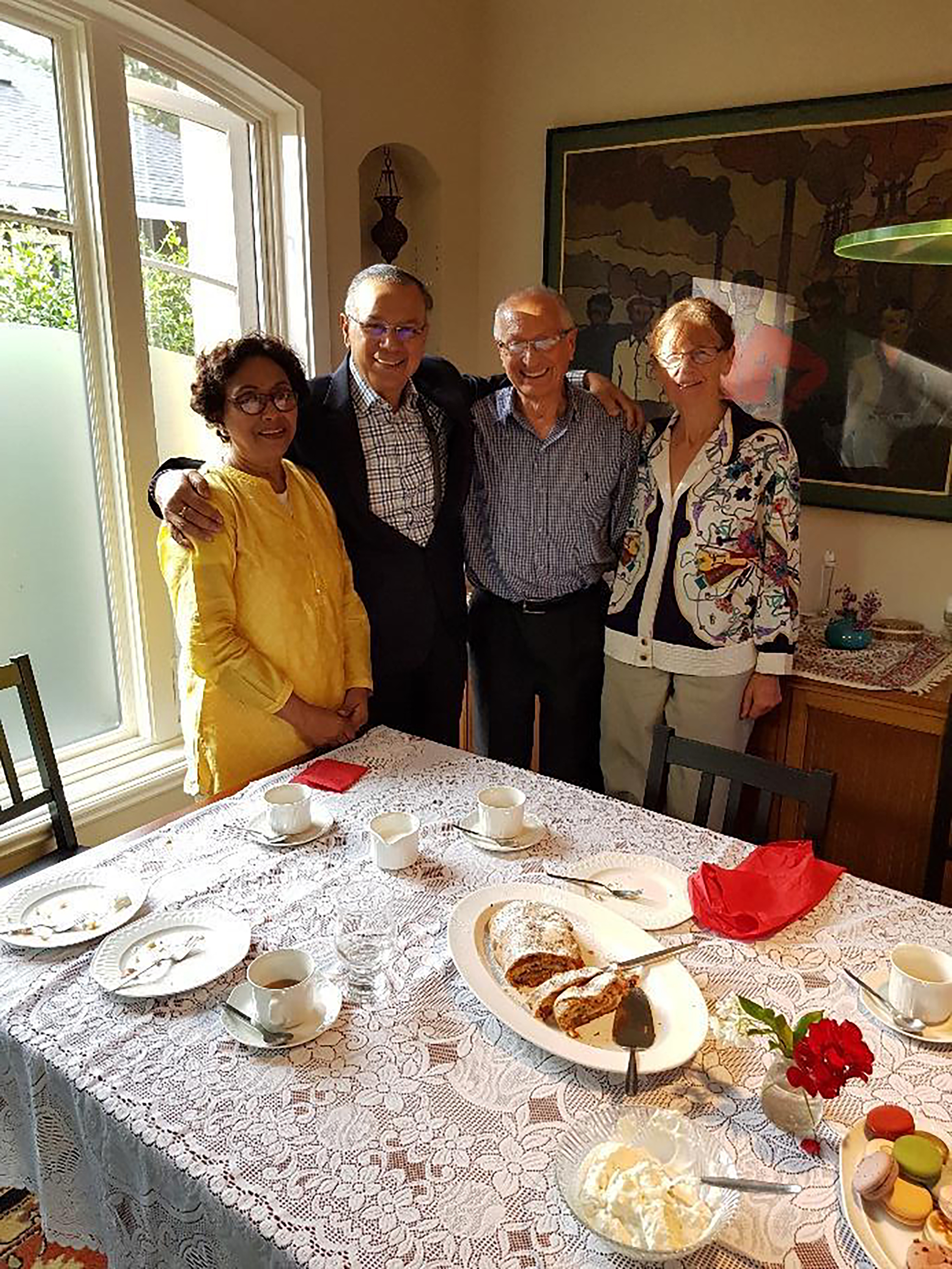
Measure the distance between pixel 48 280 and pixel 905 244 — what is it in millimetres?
1821

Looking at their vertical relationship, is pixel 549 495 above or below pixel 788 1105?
above

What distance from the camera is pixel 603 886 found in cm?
138

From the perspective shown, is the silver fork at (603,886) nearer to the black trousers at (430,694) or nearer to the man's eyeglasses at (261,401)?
the black trousers at (430,694)

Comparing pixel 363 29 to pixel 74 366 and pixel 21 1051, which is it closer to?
pixel 74 366

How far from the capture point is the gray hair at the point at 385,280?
6.31 feet

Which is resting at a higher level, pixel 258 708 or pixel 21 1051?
pixel 258 708

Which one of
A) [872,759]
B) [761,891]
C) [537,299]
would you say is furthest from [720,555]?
[761,891]

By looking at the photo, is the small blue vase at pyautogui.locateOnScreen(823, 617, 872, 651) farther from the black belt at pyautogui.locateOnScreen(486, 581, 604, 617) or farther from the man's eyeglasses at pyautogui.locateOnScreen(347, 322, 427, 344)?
the man's eyeglasses at pyautogui.locateOnScreen(347, 322, 427, 344)

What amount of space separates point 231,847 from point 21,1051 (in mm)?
461

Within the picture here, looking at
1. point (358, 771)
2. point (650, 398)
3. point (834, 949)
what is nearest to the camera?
point (834, 949)

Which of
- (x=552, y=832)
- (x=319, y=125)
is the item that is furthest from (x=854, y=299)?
(x=552, y=832)

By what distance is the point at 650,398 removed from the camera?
3021 millimetres

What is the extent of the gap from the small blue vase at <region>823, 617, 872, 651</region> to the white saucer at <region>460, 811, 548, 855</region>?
1333mm

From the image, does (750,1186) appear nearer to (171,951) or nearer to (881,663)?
(171,951)
